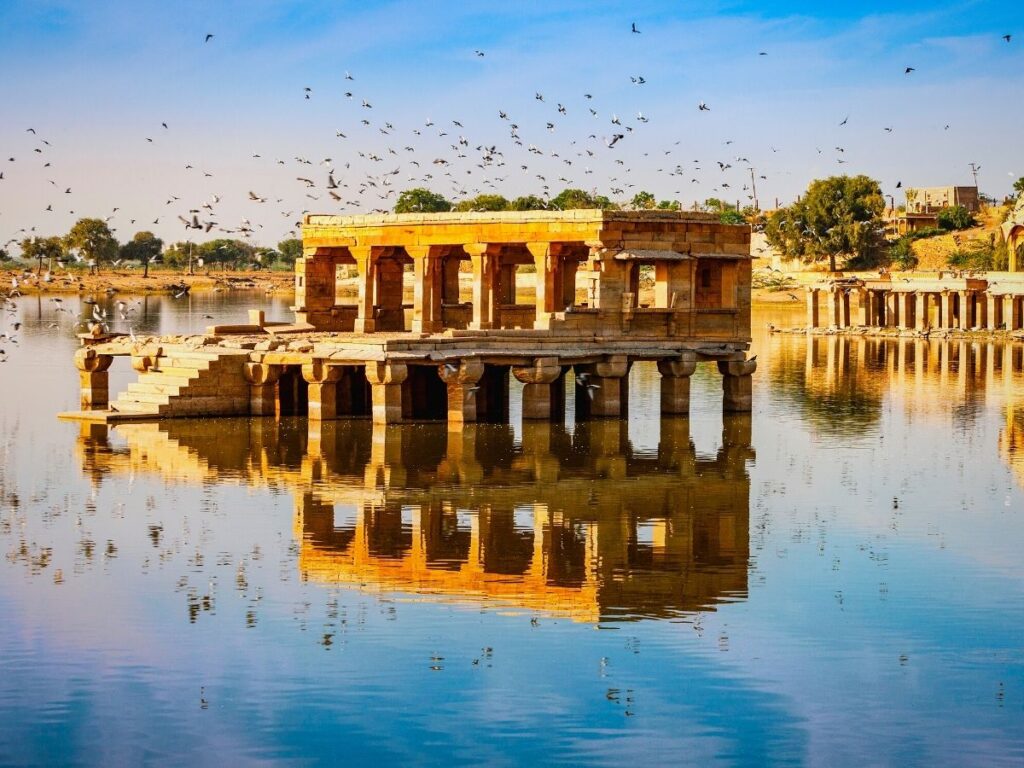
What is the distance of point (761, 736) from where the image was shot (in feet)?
57.2

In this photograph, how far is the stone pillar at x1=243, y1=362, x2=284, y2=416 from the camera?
39281mm

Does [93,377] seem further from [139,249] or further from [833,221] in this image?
[139,249]

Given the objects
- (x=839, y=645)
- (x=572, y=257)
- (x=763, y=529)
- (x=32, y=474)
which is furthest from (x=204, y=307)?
(x=839, y=645)

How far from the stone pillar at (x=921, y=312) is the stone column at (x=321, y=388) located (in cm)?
4477

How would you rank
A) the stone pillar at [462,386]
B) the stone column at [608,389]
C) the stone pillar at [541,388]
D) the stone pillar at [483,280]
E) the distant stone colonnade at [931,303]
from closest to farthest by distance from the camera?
the stone pillar at [462,386], the stone pillar at [541,388], the stone column at [608,389], the stone pillar at [483,280], the distant stone colonnade at [931,303]

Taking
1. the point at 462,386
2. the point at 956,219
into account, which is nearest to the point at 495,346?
the point at 462,386

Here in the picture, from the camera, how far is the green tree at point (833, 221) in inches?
4734

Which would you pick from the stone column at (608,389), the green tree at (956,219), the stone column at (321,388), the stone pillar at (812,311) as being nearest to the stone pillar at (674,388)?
the stone column at (608,389)

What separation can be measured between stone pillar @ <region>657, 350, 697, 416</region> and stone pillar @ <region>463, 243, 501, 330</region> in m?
4.36

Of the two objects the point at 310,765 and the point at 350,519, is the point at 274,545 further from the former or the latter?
the point at 310,765

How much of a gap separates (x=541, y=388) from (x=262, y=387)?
6113 mm

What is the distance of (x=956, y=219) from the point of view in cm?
12812

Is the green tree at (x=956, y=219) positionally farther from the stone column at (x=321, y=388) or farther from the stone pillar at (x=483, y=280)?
the stone column at (x=321, y=388)

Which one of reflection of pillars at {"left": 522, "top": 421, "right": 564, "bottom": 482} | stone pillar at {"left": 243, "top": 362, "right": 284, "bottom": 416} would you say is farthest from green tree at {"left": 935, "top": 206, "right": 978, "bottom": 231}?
stone pillar at {"left": 243, "top": 362, "right": 284, "bottom": 416}
